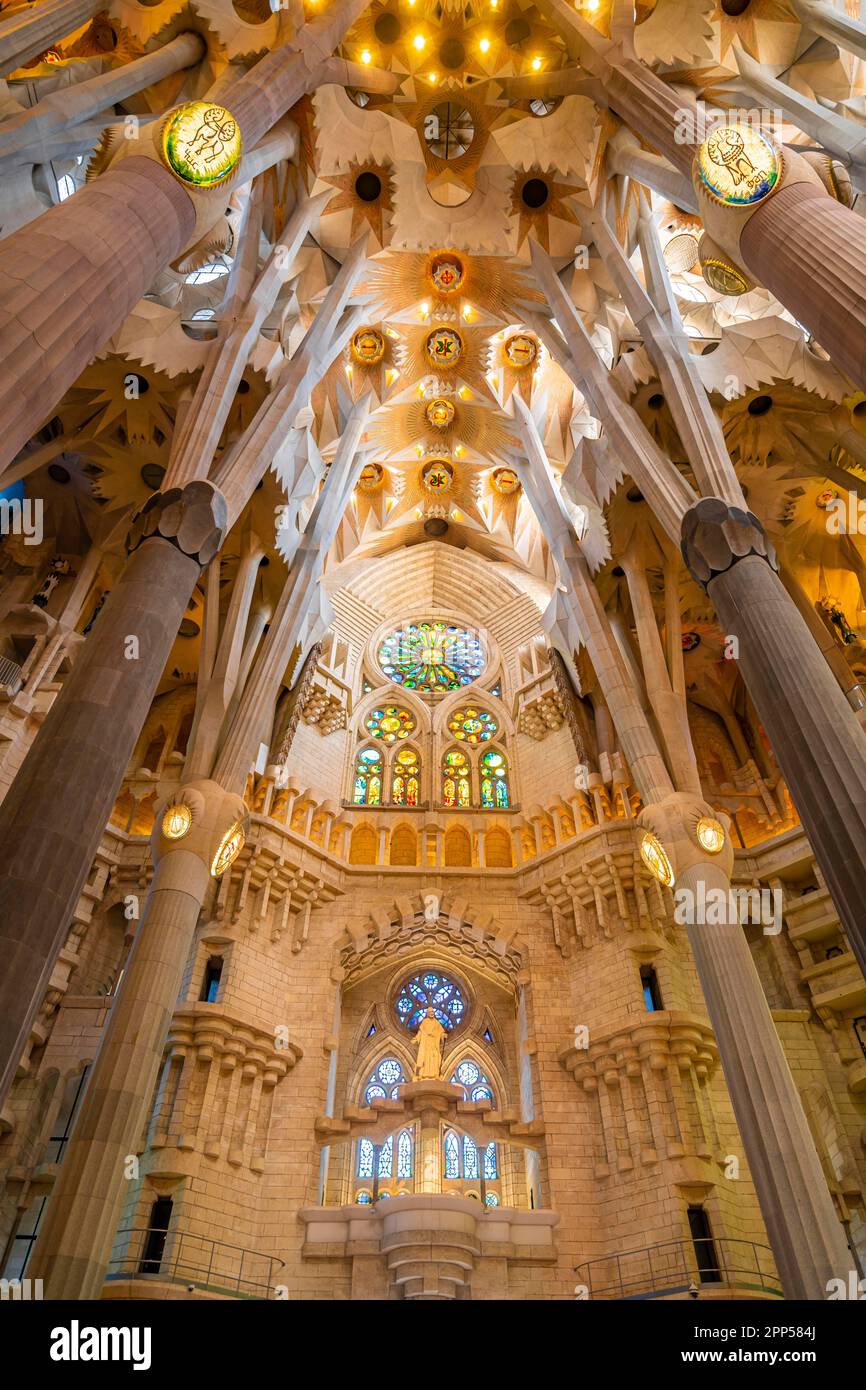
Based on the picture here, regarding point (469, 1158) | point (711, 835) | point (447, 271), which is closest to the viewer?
point (711, 835)

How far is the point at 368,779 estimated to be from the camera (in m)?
20.0

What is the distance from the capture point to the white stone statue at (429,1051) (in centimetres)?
1523

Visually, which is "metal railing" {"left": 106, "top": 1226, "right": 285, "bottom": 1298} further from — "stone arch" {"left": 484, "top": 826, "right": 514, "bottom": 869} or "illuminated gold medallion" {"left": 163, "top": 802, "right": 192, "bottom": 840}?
"stone arch" {"left": 484, "top": 826, "right": 514, "bottom": 869}

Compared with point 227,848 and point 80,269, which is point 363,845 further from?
point 80,269

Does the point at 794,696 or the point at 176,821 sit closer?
the point at 794,696

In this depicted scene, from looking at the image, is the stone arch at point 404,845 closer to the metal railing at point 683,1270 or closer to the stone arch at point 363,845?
the stone arch at point 363,845

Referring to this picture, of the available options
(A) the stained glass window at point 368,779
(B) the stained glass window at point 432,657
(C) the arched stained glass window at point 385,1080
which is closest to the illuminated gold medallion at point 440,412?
(B) the stained glass window at point 432,657

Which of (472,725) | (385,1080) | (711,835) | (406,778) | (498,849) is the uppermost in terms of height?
(472,725)

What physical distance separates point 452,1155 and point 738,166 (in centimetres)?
1576

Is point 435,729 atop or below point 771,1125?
atop

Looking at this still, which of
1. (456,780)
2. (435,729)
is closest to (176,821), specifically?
(456,780)

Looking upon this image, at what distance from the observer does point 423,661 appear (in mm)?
22969

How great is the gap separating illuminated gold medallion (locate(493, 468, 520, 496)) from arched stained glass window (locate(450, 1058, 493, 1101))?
15.1 meters

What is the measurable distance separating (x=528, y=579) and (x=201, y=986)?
555 inches
